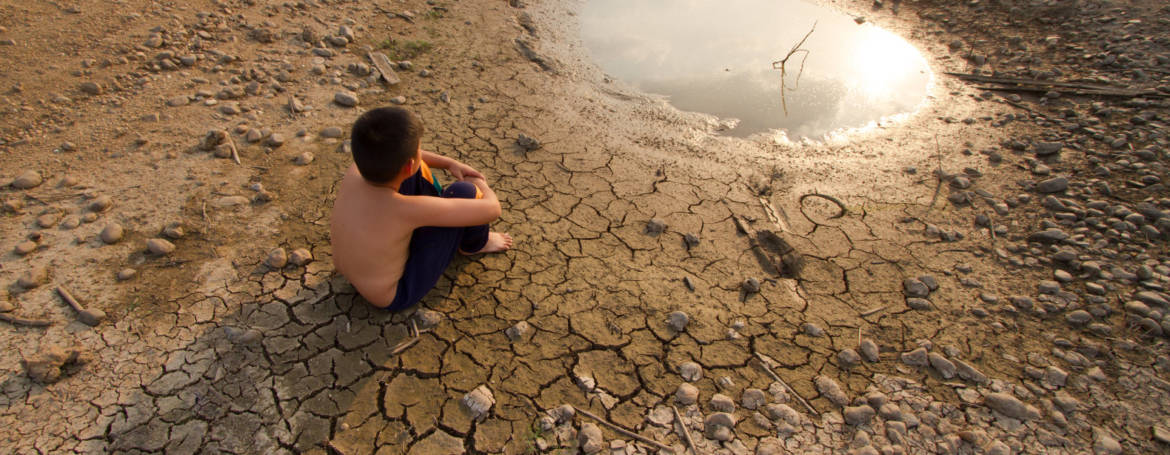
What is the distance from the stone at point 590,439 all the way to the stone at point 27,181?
3.25 m

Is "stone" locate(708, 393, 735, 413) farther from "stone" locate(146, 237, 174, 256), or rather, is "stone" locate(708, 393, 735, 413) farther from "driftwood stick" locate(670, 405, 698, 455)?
"stone" locate(146, 237, 174, 256)

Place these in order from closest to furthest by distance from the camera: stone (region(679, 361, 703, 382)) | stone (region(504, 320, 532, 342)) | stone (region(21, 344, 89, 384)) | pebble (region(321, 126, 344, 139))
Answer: stone (region(21, 344, 89, 384)) < stone (region(679, 361, 703, 382)) < stone (region(504, 320, 532, 342)) < pebble (region(321, 126, 344, 139))

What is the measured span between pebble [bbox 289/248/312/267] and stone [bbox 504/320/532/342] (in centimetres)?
110

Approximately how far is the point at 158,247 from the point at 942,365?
3.68m

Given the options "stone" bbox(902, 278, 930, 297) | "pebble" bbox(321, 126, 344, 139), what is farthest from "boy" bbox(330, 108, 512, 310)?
"stone" bbox(902, 278, 930, 297)

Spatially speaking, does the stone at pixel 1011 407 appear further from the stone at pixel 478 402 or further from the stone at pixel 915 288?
the stone at pixel 478 402

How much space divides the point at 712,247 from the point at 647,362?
95 cm

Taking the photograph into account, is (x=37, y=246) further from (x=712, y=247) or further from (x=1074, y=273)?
(x=1074, y=273)

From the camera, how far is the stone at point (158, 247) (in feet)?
8.75

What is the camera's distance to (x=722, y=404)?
2219 millimetres

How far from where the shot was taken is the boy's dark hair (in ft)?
6.51

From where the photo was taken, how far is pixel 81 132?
11.0ft

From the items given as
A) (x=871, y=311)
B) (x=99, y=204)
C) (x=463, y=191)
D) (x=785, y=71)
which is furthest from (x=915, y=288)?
(x=99, y=204)

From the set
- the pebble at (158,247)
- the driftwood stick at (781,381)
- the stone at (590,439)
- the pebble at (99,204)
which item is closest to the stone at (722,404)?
the driftwood stick at (781,381)
